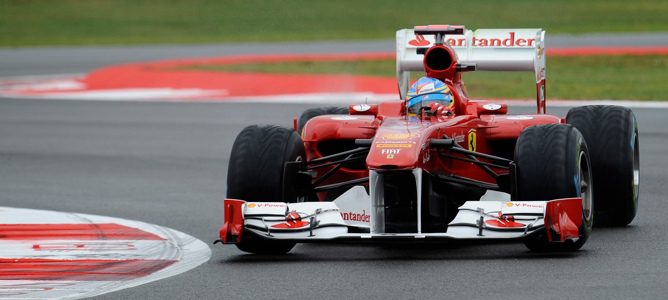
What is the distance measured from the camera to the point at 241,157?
10633mm

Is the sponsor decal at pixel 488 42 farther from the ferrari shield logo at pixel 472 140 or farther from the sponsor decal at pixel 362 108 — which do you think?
the ferrari shield logo at pixel 472 140

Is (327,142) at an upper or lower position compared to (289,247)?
upper

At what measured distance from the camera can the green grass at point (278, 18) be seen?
51.6m

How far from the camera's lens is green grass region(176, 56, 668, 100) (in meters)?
25.7

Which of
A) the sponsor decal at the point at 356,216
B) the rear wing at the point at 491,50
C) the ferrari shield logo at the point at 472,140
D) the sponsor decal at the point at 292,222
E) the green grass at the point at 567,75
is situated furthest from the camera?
the green grass at the point at 567,75

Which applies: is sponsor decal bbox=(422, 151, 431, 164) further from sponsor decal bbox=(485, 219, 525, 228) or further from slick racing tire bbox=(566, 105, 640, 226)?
slick racing tire bbox=(566, 105, 640, 226)

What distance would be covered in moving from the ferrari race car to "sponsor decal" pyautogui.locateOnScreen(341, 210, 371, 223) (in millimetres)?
11

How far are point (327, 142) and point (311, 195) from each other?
71cm

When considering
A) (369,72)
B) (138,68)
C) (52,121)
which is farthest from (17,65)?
(52,121)

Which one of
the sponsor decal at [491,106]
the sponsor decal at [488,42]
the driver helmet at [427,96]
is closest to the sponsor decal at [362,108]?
the driver helmet at [427,96]

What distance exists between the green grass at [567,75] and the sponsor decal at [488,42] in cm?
1116

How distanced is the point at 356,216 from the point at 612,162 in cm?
233

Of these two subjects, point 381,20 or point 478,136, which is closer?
point 478,136

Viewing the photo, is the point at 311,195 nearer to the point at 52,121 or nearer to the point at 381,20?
the point at 52,121
